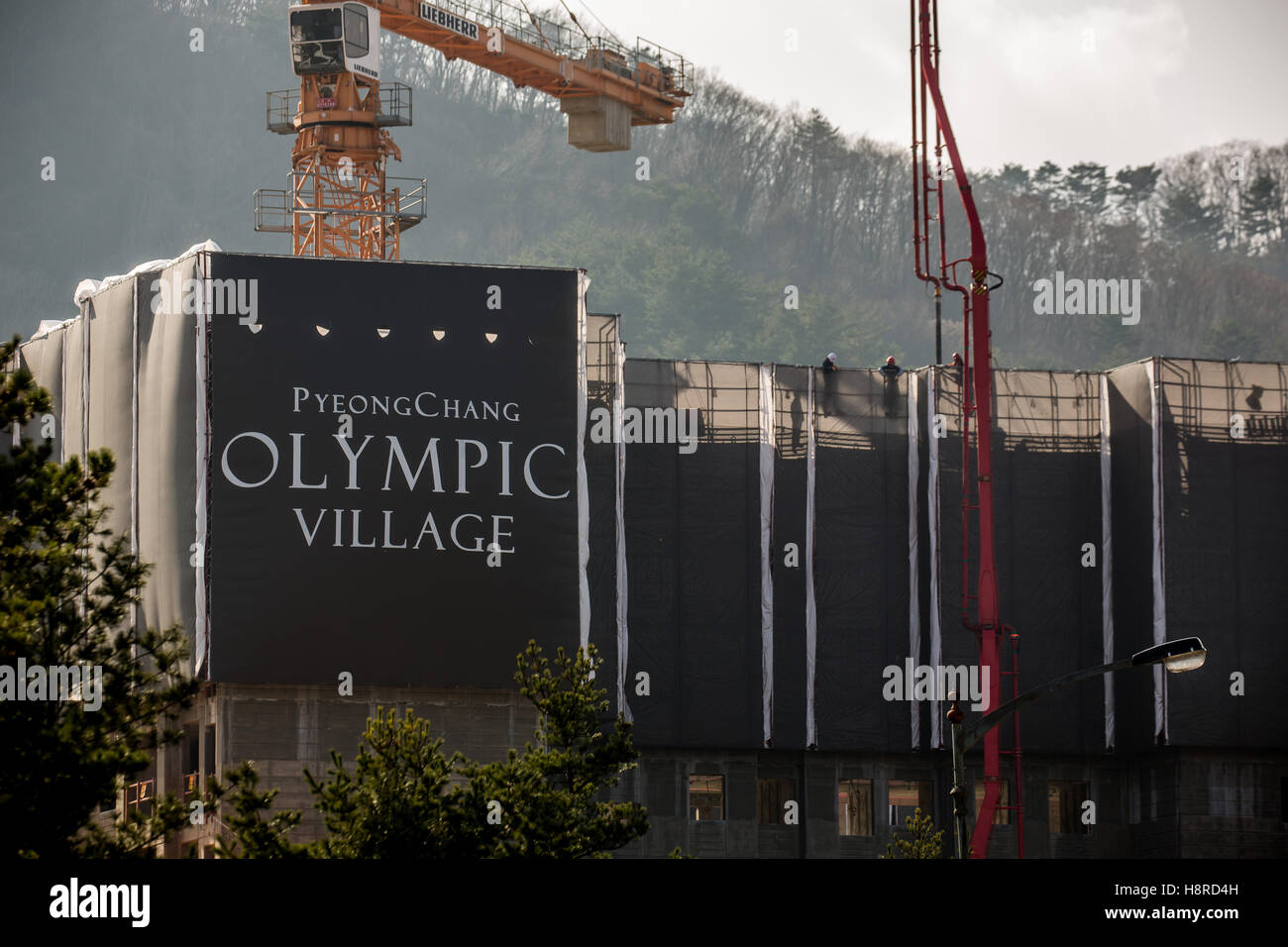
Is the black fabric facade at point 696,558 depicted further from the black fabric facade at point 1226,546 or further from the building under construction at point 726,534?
the black fabric facade at point 1226,546

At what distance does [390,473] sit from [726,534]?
1304 centimetres

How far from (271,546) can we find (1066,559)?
86.9 feet

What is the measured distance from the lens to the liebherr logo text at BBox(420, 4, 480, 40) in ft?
287

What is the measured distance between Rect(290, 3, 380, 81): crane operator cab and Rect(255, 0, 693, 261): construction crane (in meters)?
0.04

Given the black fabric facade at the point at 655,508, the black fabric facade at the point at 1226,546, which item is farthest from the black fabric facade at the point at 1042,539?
the black fabric facade at the point at 1226,546

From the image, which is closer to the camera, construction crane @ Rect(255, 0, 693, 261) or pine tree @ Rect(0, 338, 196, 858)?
pine tree @ Rect(0, 338, 196, 858)

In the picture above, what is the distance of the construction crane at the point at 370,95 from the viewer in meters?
83.4

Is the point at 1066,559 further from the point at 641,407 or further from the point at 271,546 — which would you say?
the point at 271,546

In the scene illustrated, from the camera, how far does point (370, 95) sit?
3374 inches

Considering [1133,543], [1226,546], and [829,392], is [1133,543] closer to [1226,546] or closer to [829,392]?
[1226,546]

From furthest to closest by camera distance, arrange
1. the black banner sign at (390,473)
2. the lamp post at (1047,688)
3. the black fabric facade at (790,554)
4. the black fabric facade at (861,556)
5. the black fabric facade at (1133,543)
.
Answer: the black fabric facade at (1133,543) → the black fabric facade at (861,556) → the black fabric facade at (790,554) → the black banner sign at (390,473) → the lamp post at (1047,688)

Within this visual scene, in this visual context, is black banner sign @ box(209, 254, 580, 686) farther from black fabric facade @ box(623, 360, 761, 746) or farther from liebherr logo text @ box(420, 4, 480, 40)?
liebherr logo text @ box(420, 4, 480, 40)

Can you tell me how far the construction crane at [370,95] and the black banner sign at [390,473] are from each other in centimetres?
2205

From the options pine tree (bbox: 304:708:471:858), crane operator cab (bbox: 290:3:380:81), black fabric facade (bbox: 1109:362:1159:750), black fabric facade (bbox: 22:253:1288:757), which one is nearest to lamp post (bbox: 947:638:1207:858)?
pine tree (bbox: 304:708:471:858)
